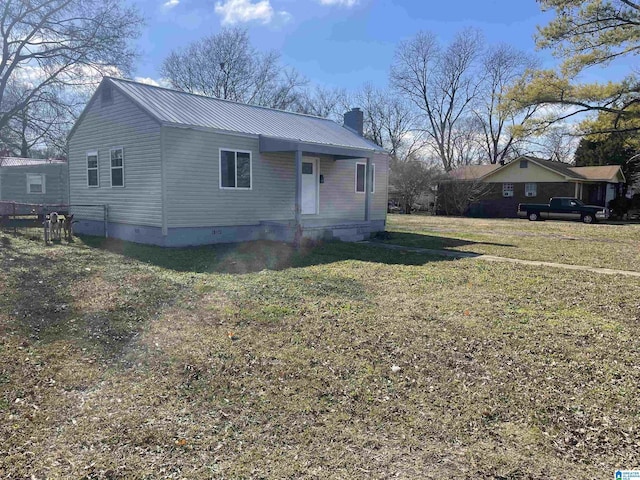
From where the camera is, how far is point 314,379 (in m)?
4.00

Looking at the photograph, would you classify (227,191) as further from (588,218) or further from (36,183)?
(588,218)

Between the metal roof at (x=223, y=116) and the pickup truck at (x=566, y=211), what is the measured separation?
14.8 meters

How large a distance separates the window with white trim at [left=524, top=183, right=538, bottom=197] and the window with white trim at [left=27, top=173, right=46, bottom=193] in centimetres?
3044

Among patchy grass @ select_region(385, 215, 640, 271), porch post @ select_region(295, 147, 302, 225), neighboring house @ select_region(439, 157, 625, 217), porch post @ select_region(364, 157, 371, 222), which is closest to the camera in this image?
patchy grass @ select_region(385, 215, 640, 271)

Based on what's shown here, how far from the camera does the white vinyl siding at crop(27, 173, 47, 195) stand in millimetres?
25672

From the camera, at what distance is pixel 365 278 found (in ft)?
26.7

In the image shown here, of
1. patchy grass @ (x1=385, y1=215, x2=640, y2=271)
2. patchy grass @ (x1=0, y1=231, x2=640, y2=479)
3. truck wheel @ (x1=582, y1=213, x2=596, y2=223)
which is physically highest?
truck wheel @ (x1=582, y1=213, x2=596, y2=223)

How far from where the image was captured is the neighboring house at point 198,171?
37.7 ft

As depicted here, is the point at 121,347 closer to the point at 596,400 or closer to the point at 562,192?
the point at 596,400

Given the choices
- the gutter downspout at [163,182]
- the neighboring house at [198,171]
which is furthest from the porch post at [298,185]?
the gutter downspout at [163,182]

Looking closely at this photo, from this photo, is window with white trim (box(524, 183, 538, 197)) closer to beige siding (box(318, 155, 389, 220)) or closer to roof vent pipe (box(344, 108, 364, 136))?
roof vent pipe (box(344, 108, 364, 136))

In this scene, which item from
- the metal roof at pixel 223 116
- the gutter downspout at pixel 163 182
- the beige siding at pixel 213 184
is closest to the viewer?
the gutter downspout at pixel 163 182

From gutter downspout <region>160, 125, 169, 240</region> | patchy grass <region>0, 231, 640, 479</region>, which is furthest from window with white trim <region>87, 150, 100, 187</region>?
patchy grass <region>0, 231, 640, 479</region>

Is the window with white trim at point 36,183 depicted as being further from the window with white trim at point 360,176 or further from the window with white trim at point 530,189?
the window with white trim at point 530,189
